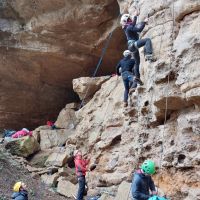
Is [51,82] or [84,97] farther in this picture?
[51,82]

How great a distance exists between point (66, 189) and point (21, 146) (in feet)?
11.9

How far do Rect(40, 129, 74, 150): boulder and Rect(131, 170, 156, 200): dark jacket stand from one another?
952 centimetres

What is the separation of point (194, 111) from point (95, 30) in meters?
9.55

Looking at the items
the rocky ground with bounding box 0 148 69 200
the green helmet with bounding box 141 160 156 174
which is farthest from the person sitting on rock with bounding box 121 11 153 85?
the rocky ground with bounding box 0 148 69 200

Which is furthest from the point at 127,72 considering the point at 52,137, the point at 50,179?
the point at 52,137

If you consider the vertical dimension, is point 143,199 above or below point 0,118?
below

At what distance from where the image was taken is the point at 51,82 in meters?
20.5

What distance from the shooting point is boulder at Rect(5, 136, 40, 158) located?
16.1 metres

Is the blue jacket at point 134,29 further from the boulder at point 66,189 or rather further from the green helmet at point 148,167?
the boulder at point 66,189

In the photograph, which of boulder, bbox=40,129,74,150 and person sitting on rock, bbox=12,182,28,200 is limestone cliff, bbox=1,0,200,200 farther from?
boulder, bbox=40,129,74,150

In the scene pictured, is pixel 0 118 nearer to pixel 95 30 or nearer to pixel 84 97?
pixel 84 97

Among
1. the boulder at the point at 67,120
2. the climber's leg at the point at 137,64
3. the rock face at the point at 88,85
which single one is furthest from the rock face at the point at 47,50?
the climber's leg at the point at 137,64

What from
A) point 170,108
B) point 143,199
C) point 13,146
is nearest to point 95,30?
point 13,146

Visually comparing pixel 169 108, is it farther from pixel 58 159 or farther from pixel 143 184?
pixel 58 159
